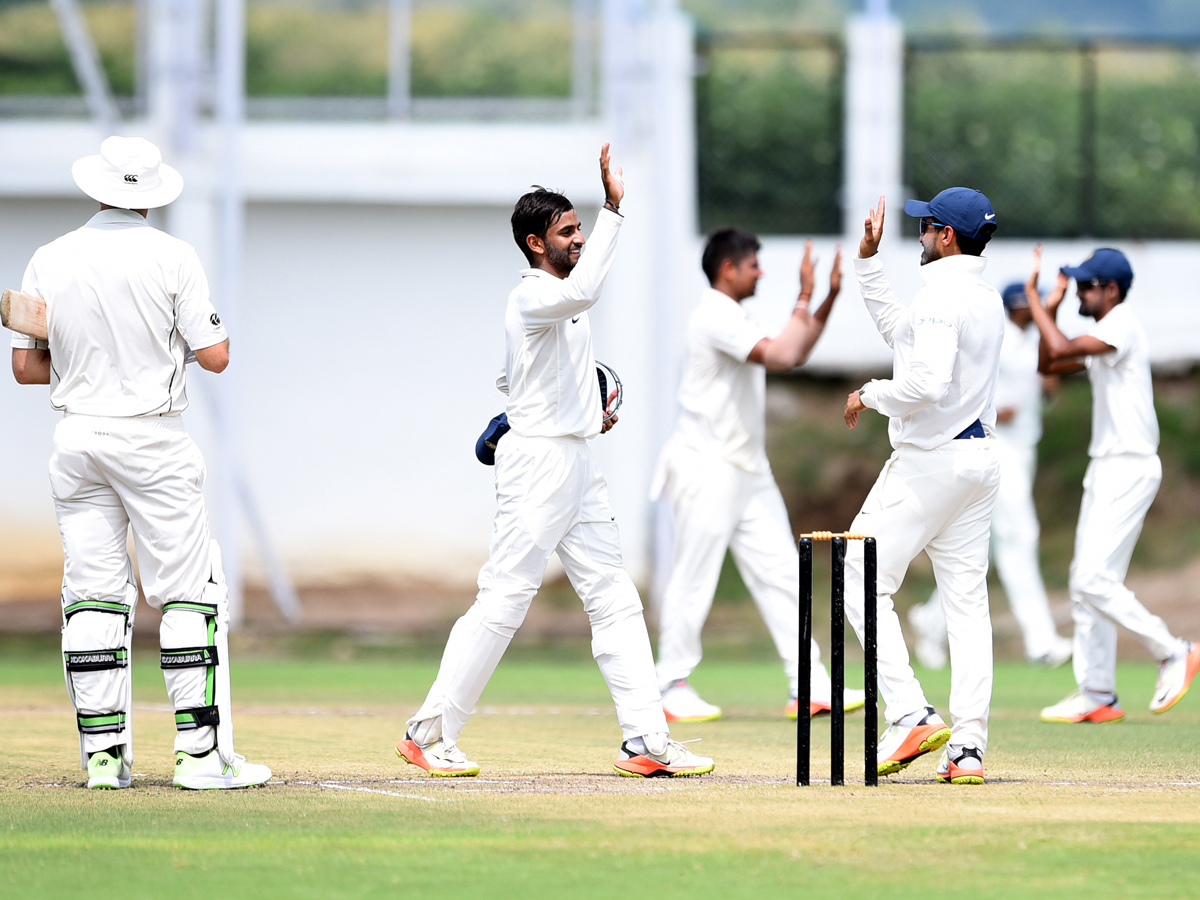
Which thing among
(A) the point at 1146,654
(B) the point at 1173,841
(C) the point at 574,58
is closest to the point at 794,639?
(B) the point at 1173,841

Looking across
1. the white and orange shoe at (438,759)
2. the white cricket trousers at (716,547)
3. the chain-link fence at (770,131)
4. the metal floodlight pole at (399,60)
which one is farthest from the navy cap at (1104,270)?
the metal floodlight pole at (399,60)

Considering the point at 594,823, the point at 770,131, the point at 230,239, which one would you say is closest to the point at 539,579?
the point at 594,823

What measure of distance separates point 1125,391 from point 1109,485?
45cm

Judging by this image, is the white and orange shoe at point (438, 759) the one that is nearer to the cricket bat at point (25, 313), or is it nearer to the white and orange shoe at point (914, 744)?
the white and orange shoe at point (914, 744)

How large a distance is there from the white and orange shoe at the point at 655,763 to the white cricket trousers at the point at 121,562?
1.39 metres

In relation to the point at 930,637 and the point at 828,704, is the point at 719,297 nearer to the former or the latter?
the point at 828,704

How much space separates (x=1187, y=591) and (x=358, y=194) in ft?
26.3

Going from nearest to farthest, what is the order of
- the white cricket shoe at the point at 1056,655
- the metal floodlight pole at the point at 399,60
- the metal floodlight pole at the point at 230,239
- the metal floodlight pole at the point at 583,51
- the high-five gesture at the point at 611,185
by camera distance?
1. the high-five gesture at the point at 611,185
2. the white cricket shoe at the point at 1056,655
3. the metal floodlight pole at the point at 230,239
4. the metal floodlight pole at the point at 399,60
5. the metal floodlight pole at the point at 583,51

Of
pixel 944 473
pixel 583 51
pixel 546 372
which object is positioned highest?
pixel 583 51

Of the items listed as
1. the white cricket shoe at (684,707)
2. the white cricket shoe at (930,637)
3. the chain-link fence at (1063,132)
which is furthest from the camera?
the chain-link fence at (1063,132)

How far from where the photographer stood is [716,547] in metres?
8.28

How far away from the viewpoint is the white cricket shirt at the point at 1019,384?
37.6 feet

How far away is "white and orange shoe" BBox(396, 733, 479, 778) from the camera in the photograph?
19.7 feet

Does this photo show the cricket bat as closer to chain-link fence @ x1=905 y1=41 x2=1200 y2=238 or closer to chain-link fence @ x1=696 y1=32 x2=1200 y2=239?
chain-link fence @ x1=696 y1=32 x2=1200 y2=239
